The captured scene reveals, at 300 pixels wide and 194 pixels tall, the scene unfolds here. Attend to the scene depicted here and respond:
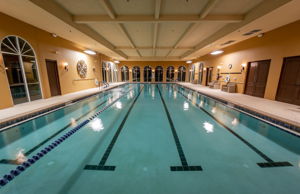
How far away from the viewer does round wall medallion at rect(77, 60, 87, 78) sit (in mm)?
7426

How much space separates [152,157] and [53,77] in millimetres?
6346

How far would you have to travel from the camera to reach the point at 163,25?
16.5 ft

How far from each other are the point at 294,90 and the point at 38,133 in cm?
781

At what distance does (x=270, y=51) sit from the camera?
5016 mm

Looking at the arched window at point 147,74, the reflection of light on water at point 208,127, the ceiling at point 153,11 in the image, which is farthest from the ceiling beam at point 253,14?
the arched window at point 147,74

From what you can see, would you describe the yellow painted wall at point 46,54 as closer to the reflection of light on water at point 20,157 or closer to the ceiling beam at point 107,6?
the reflection of light on water at point 20,157

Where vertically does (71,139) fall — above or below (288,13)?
below

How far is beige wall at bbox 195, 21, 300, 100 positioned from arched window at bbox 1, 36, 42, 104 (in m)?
9.41

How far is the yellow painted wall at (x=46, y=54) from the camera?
367 centimetres

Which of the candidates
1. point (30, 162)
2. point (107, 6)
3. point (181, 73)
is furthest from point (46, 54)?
point (181, 73)

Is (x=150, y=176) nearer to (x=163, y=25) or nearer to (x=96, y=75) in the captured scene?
(x=163, y=25)

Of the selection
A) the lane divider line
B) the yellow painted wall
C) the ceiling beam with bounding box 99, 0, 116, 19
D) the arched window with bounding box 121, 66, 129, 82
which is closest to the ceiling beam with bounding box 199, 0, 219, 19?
the ceiling beam with bounding box 99, 0, 116, 19

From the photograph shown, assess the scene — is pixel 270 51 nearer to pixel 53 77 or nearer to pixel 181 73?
pixel 53 77

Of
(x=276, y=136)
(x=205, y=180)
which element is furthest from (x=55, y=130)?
(x=276, y=136)
